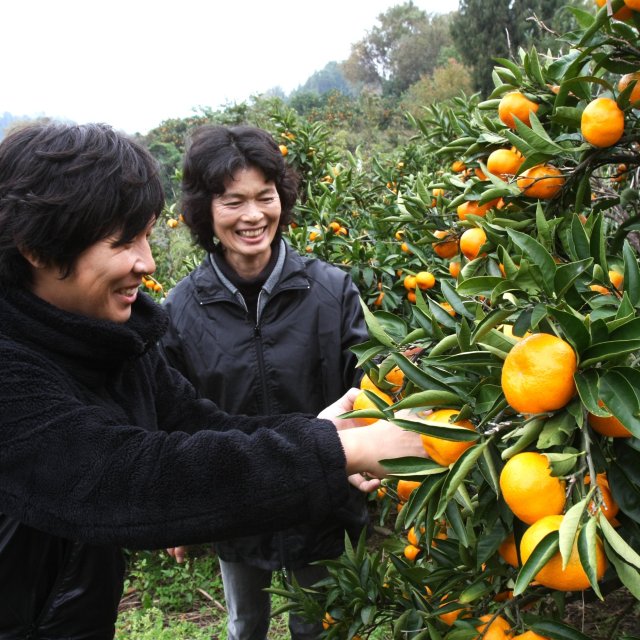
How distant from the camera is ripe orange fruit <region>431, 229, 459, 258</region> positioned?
151 centimetres

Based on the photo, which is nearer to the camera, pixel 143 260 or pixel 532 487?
pixel 532 487

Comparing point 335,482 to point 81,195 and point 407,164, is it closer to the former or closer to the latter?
point 81,195

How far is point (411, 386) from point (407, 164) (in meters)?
3.66

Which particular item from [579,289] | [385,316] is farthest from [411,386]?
[579,289]

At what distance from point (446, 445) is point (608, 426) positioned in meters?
0.19

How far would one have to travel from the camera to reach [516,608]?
3.16ft

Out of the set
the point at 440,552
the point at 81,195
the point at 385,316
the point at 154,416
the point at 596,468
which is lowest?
the point at 440,552

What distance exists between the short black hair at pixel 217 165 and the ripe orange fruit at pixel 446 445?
1384mm

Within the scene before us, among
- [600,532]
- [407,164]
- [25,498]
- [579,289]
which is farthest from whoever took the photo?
[407,164]

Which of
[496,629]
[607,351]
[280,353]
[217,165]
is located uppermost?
[217,165]

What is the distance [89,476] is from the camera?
944mm

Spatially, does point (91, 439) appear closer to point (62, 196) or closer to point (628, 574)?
point (62, 196)

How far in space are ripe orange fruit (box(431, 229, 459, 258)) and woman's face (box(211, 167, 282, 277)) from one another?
2.29 feet

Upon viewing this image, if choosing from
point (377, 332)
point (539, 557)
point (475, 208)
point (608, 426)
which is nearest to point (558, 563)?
point (539, 557)
